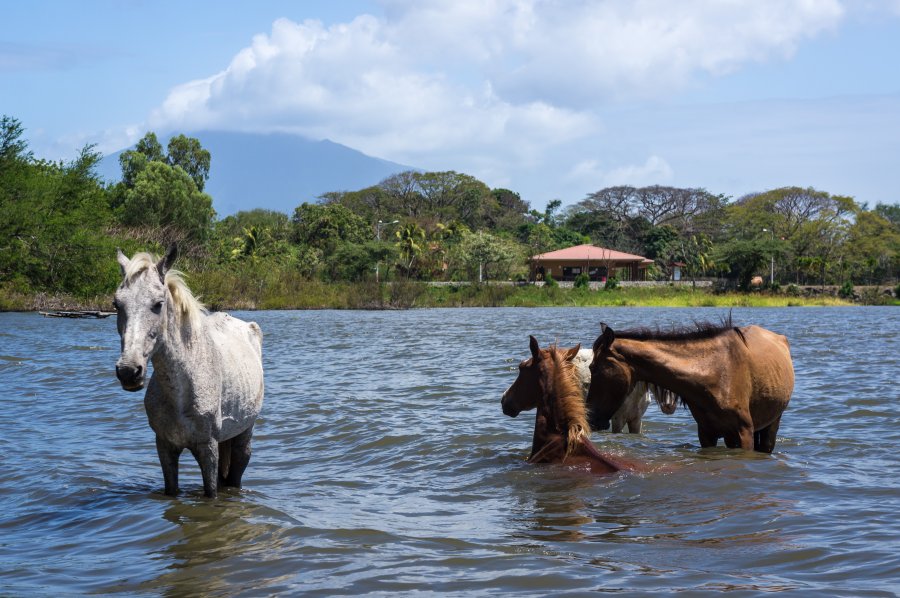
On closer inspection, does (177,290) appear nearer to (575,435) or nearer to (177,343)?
(177,343)

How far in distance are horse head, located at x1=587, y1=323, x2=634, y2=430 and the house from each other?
3120 inches

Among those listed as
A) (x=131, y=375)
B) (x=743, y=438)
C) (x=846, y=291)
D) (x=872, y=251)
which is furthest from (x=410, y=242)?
(x=131, y=375)

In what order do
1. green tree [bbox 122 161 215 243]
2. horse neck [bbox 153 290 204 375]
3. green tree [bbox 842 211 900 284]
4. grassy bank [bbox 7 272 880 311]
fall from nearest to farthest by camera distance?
horse neck [bbox 153 290 204 375]
grassy bank [bbox 7 272 880 311]
green tree [bbox 122 161 215 243]
green tree [bbox 842 211 900 284]

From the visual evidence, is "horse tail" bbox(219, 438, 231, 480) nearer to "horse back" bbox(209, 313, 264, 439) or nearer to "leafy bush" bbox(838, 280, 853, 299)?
"horse back" bbox(209, 313, 264, 439)

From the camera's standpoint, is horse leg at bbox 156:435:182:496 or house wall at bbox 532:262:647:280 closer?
horse leg at bbox 156:435:182:496

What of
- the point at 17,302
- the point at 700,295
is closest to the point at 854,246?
the point at 700,295

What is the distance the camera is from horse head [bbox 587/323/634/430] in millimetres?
7230

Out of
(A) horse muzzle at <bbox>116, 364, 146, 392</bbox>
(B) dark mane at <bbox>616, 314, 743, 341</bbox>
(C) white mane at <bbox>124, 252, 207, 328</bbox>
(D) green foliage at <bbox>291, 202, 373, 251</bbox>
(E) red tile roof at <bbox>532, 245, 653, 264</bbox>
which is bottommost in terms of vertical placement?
(A) horse muzzle at <bbox>116, 364, 146, 392</bbox>

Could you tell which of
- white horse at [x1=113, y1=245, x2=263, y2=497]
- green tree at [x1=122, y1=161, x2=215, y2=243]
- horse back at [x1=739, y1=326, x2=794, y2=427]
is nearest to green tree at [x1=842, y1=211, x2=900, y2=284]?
green tree at [x1=122, y1=161, x2=215, y2=243]

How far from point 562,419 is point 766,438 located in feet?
7.57

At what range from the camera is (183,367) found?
555cm

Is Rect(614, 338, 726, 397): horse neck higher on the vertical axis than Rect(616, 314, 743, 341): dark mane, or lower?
lower

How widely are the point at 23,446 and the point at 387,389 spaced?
22.2 ft

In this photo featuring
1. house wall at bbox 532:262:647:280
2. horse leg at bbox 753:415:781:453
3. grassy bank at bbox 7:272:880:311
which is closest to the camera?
horse leg at bbox 753:415:781:453
